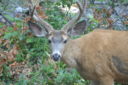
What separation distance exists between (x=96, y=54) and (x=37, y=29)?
1536 millimetres

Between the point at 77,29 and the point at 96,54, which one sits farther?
the point at 77,29

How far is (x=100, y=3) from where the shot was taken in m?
11.9

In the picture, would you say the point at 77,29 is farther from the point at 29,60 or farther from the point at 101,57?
the point at 29,60

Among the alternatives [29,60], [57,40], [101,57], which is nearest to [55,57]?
[57,40]

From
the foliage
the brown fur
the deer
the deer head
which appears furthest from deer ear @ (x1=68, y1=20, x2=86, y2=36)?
the foliage

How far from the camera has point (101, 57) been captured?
8.57 metres

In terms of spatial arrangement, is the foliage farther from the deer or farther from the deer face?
the deer face

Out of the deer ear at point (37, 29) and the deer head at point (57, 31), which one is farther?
the deer ear at point (37, 29)

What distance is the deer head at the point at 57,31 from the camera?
8.78 metres

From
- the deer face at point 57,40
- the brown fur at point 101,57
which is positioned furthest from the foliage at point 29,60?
the deer face at point 57,40

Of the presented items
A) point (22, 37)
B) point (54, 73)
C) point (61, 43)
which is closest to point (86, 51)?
point (61, 43)

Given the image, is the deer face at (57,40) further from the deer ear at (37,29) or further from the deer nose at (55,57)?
the deer ear at (37,29)

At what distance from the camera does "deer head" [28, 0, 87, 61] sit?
28.8 ft

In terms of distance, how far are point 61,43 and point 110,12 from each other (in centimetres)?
284
